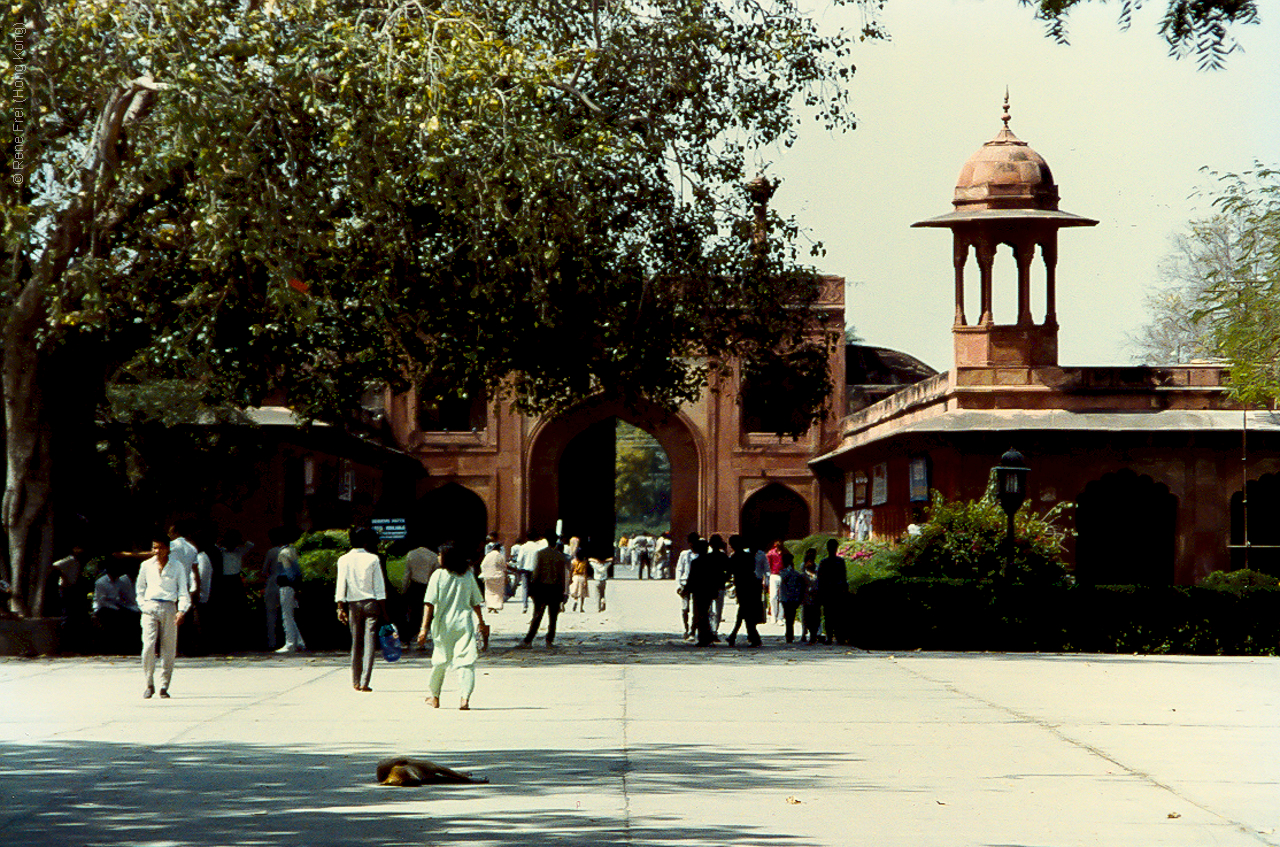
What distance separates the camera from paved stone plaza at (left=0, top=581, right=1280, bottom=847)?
6.91 metres

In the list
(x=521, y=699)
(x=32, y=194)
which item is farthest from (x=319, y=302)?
(x=521, y=699)

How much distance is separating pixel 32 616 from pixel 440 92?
7992 mm

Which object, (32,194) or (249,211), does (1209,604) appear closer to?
(249,211)

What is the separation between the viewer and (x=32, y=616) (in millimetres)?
18125

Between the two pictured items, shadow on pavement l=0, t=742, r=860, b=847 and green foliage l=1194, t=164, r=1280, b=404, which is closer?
shadow on pavement l=0, t=742, r=860, b=847

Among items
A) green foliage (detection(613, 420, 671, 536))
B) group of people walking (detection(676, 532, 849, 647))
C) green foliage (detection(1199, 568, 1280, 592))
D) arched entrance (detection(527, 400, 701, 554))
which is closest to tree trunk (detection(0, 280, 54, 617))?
group of people walking (detection(676, 532, 849, 647))

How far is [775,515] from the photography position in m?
51.5

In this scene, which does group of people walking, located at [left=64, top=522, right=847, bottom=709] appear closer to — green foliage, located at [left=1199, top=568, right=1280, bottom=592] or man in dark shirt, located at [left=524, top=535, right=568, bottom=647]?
man in dark shirt, located at [left=524, top=535, right=568, bottom=647]

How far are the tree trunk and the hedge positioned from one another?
31.7 feet

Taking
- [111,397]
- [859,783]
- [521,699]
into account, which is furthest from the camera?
[111,397]

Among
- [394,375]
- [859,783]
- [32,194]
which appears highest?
[32,194]

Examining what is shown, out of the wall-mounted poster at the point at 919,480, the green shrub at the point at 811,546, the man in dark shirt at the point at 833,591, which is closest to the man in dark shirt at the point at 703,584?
the man in dark shirt at the point at 833,591

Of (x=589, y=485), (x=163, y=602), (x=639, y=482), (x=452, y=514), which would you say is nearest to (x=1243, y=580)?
(x=163, y=602)

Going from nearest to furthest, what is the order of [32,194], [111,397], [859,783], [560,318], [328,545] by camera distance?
[859,783], [32,194], [560,318], [328,545], [111,397]
